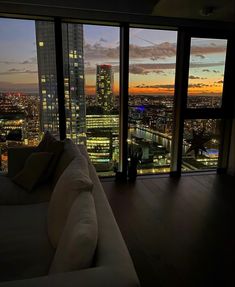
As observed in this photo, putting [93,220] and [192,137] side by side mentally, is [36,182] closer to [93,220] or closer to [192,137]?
[93,220]

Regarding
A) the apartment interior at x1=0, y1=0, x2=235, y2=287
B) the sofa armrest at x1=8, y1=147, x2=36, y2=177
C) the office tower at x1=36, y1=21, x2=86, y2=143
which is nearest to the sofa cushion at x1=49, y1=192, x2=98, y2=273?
the apartment interior at x1=0, y1=0, x2=235, y2=287

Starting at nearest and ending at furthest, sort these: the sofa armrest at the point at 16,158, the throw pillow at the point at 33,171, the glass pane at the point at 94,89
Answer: the throw pillow at the point at 33,171, the sofa armrest at the point at 16,158, the glass pane at the point at 94,89

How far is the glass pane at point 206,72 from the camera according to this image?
12.4 feet

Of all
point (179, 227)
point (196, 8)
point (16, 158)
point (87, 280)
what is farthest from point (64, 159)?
point (196, 8)

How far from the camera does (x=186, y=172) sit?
4.16 meters

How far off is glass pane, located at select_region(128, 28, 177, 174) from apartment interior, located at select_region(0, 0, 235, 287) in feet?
0.33

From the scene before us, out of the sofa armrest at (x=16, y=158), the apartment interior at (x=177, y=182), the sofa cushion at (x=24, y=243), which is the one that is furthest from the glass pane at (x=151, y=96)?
the sofa cushion at (x=24, y=243)

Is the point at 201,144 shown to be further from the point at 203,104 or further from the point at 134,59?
the point at 134,59

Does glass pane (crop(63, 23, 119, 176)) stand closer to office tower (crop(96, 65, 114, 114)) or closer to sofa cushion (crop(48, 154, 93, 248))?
office tower (crop(96, 65, 114, 114))

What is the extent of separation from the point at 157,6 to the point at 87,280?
10.3 ft

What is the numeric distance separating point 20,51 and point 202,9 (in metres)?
2.50

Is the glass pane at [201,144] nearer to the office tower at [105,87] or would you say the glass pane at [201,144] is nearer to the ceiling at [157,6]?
the office tower at [105,87]

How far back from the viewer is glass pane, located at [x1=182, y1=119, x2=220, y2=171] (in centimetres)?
408

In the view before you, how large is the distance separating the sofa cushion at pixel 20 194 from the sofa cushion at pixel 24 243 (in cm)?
10
